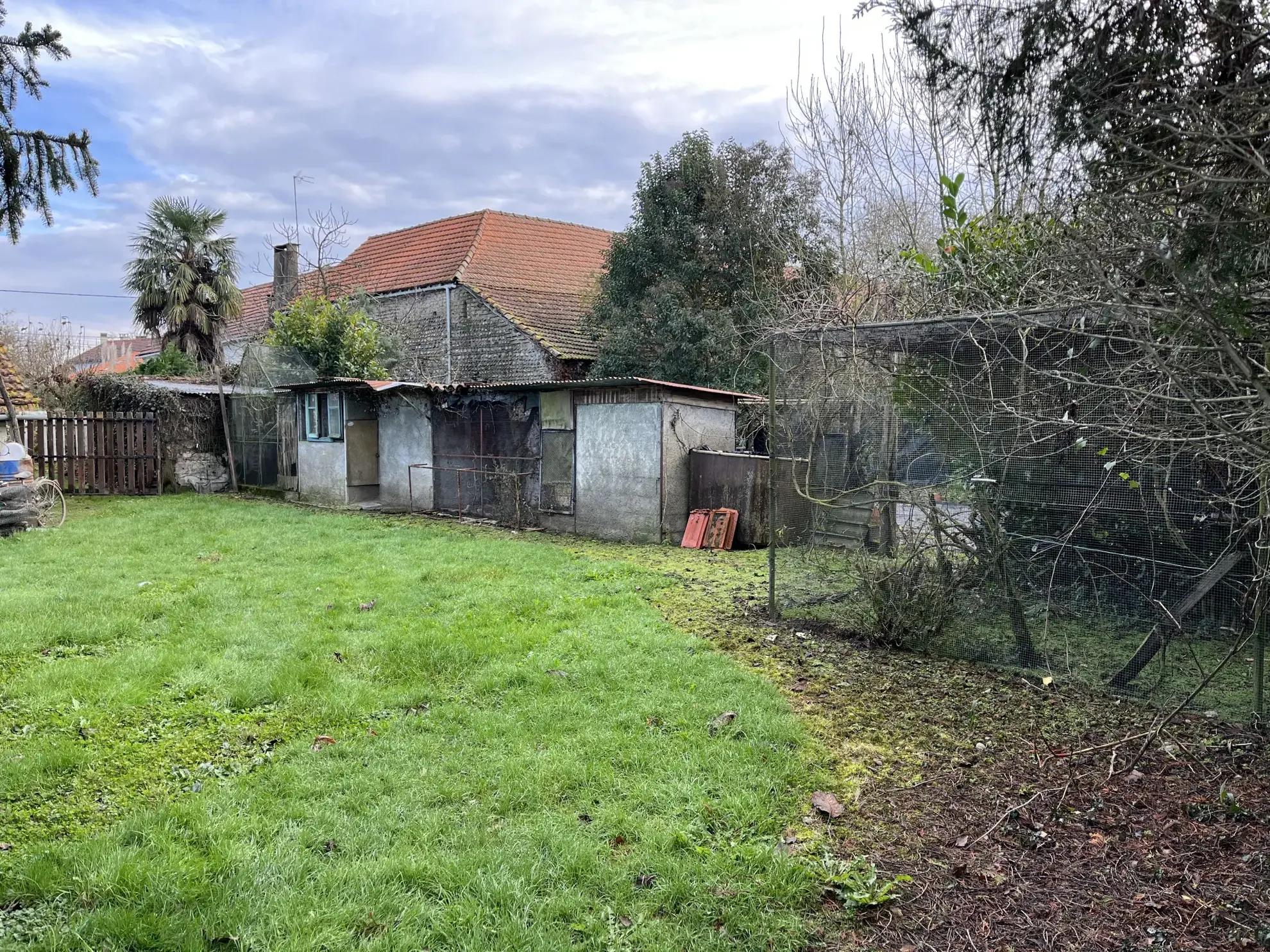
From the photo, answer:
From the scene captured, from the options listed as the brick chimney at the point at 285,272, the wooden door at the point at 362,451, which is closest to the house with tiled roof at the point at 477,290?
the brick chimney at the point at 285,272

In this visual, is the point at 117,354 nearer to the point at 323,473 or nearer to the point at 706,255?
the point at 323,473

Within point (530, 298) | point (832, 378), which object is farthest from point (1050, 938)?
point (530, 298)

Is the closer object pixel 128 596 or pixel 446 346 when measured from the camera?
pixel 128 596

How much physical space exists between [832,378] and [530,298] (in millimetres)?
14981

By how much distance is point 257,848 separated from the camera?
115 inches

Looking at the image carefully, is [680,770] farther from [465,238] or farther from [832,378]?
[465,238]

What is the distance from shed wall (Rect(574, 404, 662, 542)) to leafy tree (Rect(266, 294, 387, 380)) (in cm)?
785

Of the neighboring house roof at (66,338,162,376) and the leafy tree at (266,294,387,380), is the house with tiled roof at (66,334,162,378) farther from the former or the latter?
the leafy tree at (266,294,387,380)

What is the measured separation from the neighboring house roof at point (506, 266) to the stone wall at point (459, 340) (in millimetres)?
293

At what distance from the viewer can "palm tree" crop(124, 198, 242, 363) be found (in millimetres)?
20859

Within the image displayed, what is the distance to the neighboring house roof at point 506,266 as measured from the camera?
19.0 meters

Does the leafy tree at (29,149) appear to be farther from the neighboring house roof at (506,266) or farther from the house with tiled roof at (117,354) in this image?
the house with tiled roof at (117,354)

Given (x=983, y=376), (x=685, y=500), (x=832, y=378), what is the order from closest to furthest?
(x=983, y=376), (x=832, y=378), (x=685, y=500)

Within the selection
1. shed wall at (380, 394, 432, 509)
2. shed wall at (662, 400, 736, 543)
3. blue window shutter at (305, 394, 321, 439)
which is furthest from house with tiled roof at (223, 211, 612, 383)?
shed wall at (662, 400, 736, 543)
